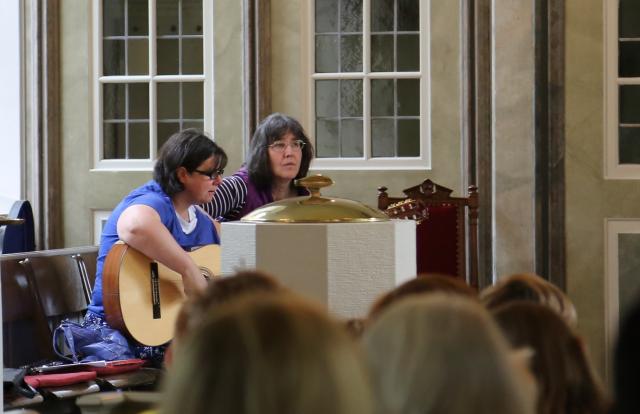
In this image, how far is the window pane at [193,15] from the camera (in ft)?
23.5

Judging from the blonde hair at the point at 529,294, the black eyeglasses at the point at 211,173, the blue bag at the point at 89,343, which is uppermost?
the black eyeglasses at the point at 211,173

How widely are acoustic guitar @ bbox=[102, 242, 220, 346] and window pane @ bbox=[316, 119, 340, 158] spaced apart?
8.95 feet

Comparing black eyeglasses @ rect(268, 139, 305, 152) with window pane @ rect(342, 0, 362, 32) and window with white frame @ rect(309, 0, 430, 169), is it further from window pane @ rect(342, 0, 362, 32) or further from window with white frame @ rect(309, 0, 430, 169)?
window pane @ rect(342, 0, 362, 32)

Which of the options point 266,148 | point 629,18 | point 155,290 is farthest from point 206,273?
point 629,18

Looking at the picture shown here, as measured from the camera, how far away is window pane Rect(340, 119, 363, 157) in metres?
7.01

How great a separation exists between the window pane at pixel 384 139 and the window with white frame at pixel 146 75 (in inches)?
40.5

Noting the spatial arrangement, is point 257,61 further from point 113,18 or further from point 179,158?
point 179,158

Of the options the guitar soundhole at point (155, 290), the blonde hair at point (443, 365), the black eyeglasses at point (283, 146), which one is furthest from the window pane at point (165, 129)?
the blonde hair at point (443, 365)

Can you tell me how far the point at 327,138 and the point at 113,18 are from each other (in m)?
1.51

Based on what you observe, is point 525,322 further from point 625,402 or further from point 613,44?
point 613,44

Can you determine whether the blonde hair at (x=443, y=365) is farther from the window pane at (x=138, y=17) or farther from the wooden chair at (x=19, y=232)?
the window pane at (x=138, y=17)

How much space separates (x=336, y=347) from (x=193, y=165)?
3.43 meters

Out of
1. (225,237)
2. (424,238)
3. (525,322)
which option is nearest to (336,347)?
(525,322)

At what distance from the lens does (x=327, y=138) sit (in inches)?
277
